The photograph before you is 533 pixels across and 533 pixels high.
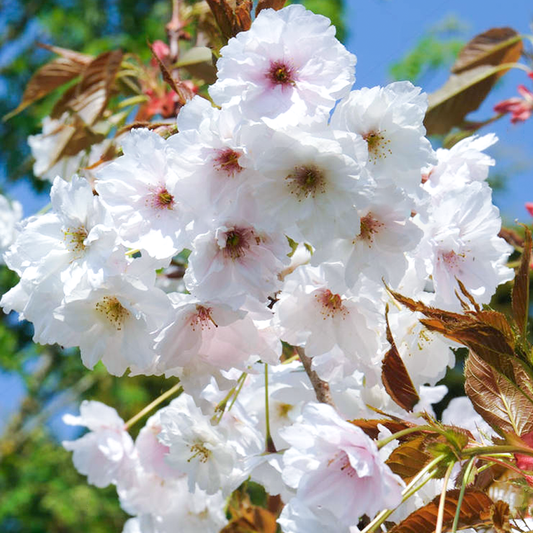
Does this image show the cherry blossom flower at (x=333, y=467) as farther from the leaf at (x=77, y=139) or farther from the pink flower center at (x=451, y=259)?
the leaf at (x=77, y=139)

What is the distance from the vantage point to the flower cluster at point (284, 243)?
725 millimetres

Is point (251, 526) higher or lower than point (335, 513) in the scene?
lower

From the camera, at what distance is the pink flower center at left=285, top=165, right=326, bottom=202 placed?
0.73m

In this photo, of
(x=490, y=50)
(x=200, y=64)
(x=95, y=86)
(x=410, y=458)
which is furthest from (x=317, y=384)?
(x=490, y=50)

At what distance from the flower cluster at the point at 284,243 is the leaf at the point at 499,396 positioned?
0.29ft

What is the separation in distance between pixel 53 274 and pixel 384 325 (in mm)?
387

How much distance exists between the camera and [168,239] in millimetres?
807

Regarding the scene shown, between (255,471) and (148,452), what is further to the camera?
(148,452)

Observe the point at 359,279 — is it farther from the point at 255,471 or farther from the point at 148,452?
the point at 148,452

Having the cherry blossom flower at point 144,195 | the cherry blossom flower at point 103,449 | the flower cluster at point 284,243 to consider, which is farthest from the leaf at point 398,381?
the cherry blossom flower at point 103,449

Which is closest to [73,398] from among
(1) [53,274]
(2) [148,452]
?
(2) [148,452]

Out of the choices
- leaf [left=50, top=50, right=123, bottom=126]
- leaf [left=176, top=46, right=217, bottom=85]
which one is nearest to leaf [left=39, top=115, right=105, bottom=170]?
leaf [left=50, top=50, right=123, bottom=126]

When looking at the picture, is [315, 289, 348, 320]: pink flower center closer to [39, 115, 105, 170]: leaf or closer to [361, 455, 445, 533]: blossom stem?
[361, 455, 445, 533]: blossom stem

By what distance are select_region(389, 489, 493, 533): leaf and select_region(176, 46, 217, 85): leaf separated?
2.54 feet
